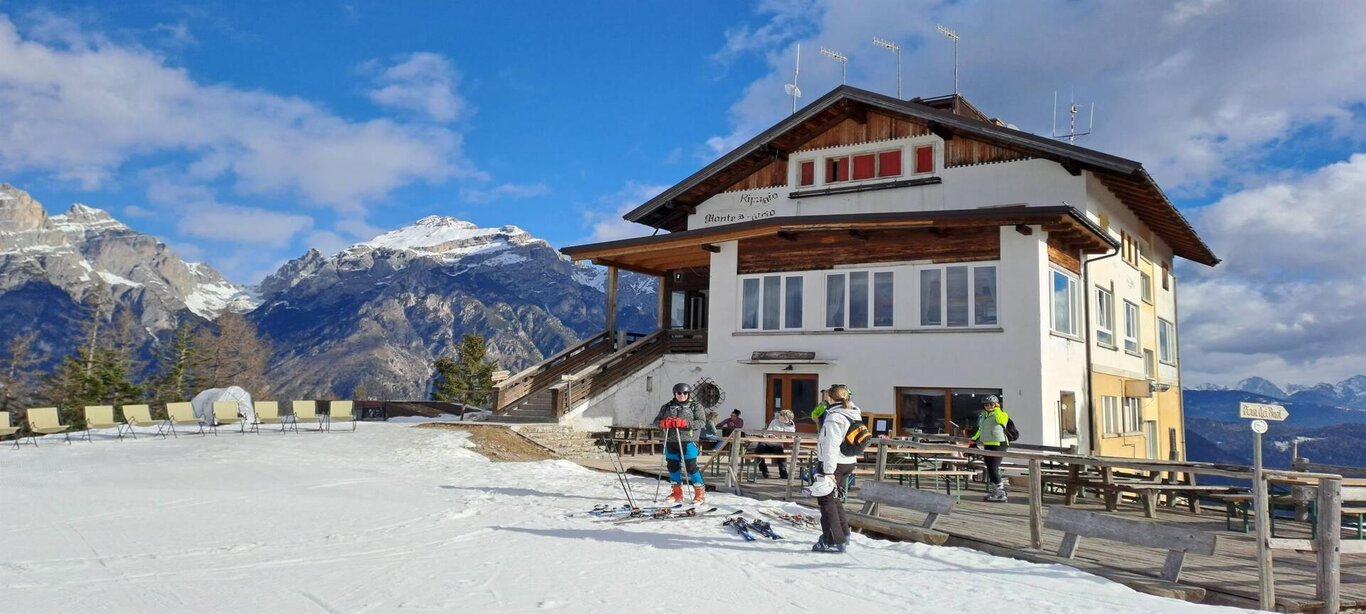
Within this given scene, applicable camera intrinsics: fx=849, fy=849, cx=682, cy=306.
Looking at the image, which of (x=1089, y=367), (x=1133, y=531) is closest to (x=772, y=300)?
(x=1089, y=367)

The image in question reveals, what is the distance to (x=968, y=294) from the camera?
717 inches

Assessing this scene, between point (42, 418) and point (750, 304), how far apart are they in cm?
1602

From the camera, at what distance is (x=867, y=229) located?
19.3 metres

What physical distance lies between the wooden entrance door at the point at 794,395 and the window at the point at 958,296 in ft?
10.3

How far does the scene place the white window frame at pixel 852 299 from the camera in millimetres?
19083

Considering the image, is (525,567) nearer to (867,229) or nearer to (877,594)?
(877,594)

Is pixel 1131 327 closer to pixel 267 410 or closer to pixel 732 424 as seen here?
pixel 732 424

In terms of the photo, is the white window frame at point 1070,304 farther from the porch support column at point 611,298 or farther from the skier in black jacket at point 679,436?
the porch support column at point 611,298

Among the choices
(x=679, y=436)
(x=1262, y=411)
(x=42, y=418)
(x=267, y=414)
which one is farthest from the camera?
(x=267, y=414)

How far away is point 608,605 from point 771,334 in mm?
14673

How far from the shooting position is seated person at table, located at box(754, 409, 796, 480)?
14.7 m

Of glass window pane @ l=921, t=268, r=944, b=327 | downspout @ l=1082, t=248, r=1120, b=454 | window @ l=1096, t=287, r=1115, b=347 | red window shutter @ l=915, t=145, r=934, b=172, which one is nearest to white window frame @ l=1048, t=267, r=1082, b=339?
downspout @ l=1082, t=248, r=1120, b=454

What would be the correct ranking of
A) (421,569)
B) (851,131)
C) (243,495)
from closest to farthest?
(421,569)
(243,495)
(851,131)

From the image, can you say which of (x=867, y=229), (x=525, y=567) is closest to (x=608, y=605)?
(x=525, y=567)
